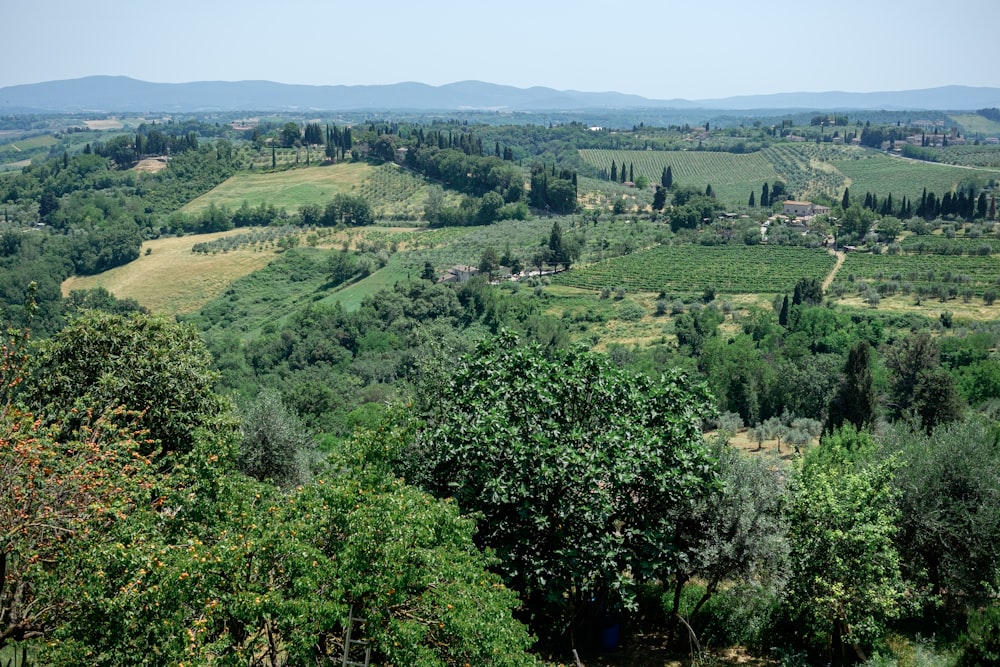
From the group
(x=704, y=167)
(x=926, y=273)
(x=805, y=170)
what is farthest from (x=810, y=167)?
(x=926, y=273)

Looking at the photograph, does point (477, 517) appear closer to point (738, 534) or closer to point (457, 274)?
point (738, 534)

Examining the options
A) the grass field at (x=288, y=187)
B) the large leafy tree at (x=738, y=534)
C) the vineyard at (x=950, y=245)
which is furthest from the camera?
the grass field at (x=288, y=187)

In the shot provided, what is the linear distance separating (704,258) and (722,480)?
77.0 m

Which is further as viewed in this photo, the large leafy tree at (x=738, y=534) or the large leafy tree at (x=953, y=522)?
the large leafy tree at (x=953, y=522)

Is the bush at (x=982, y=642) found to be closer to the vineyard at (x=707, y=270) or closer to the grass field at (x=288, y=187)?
the vineyard at (x=707, y=270)

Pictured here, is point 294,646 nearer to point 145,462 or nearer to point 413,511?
point 413,511

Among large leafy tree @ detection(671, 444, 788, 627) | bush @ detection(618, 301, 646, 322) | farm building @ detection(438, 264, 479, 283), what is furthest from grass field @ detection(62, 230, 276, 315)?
large leafy tree @ detection(671, 444, 788, 627)

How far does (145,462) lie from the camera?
12.4m

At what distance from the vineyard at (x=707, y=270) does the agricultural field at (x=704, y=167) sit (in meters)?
47.6

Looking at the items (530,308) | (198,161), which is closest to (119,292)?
(530,308)

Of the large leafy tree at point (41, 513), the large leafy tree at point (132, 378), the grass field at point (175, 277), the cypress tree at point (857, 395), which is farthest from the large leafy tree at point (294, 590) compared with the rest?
the grass field at point (175, 277)

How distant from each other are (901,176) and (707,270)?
260ft

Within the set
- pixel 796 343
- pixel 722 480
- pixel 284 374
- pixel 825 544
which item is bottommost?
pixel 284 374

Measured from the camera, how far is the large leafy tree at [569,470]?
43.5ft
